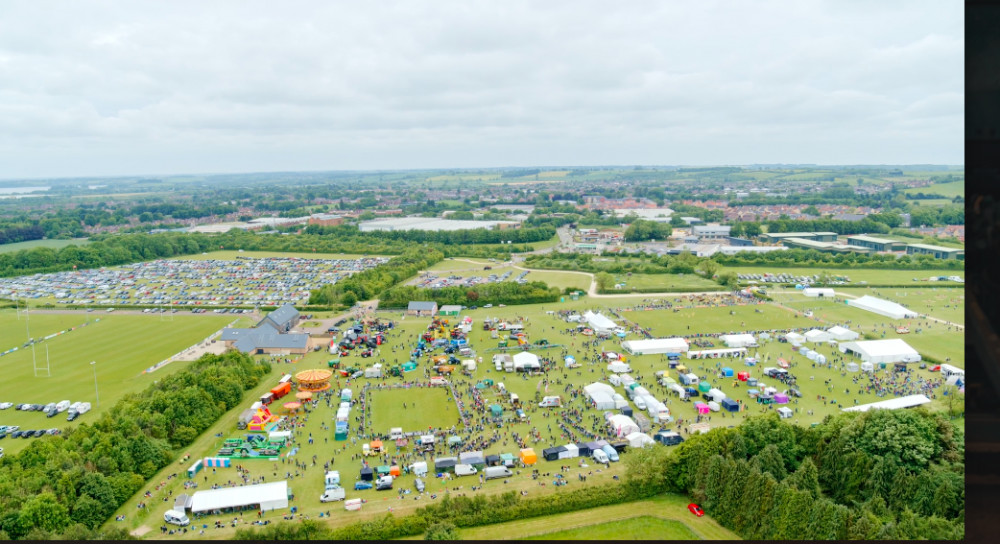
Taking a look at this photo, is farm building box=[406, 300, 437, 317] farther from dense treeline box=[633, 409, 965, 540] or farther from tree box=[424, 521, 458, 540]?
tree box=[424, 521, 458, 540]

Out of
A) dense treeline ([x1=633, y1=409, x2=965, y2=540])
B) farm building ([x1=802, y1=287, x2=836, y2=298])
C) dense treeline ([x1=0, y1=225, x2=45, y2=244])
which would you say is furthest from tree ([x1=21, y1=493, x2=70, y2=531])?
dense treeline ([x1=0, y1=225, x2=45, y2=244])

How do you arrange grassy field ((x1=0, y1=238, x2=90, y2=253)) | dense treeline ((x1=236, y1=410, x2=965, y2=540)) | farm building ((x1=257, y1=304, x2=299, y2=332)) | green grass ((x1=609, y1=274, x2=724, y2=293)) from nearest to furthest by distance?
dense treeline ((x1=236, y1=410, x2=965, y2=540)) < farm building ((x1=257, y1=304, x2=299, y2=332)) < green grass ((x1=609, y1=274, x2=724, y2=293)) < grassy field ((x1=0, y1=238, x2=90, y2=253))

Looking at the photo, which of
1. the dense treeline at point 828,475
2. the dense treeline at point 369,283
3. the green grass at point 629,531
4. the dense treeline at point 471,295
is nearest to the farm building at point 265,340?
the dense treeline at point 369,283

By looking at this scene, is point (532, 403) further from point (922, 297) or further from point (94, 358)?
point (922, 297)

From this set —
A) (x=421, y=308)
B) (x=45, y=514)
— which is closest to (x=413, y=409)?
(x=45, y=514)

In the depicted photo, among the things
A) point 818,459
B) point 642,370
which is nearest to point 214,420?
point 642,370

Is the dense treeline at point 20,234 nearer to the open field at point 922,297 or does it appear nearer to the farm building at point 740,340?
the farm building at point 740,340
